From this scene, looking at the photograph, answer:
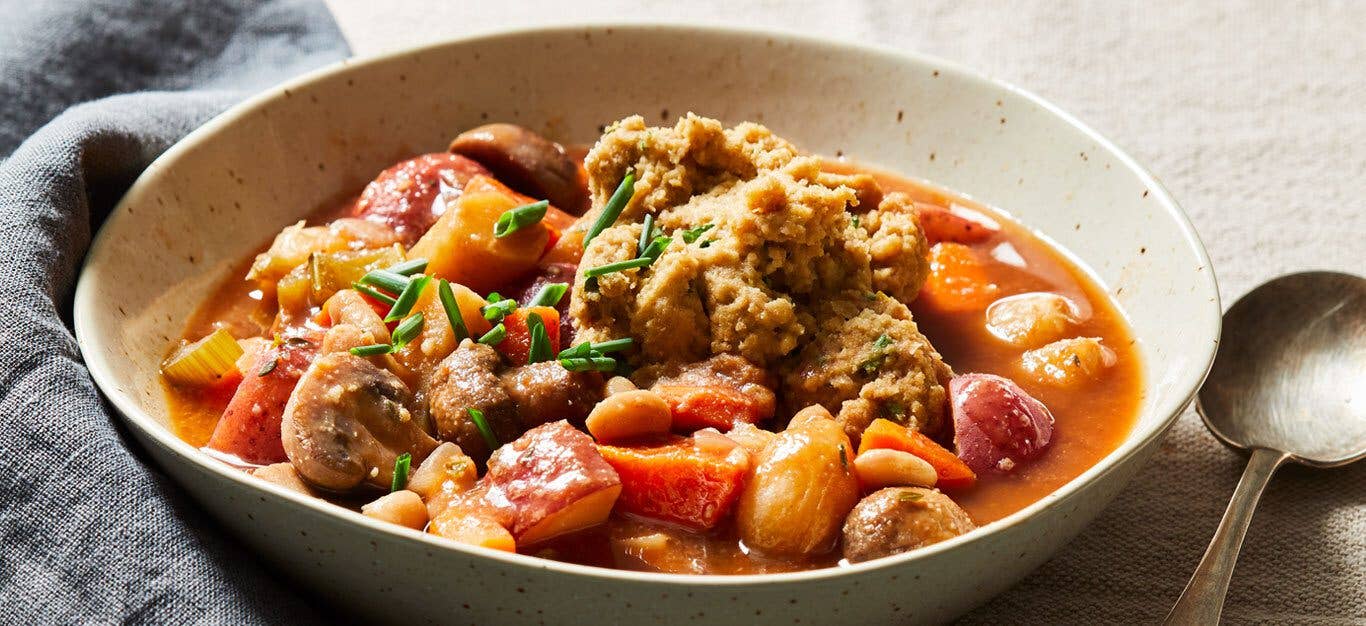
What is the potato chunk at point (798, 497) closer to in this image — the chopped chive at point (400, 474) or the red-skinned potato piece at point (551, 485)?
the red-skinned potato piece at point (551, 485)

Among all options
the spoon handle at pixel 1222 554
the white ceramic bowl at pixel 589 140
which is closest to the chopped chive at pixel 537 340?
the white ceramic bowl at pixel 589 140

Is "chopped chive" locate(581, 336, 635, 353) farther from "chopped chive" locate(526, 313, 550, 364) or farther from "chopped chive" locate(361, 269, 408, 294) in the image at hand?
"chopped chive" locate(361, 269, 408, 294)

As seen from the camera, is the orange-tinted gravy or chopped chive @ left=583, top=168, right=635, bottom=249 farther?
chopped chive @ left=583, top=168, right=635, bottom=249

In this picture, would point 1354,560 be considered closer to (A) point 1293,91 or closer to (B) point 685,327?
(B) point 685,327

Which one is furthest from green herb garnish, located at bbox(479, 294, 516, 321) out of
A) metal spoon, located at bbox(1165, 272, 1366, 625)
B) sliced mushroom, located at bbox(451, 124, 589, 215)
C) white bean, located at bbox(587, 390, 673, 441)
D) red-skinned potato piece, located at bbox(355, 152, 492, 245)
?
metal spoon, located at bbox(1165, 272, 1366, 625)

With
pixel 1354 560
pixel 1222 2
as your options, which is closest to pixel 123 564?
pixel 1354 560

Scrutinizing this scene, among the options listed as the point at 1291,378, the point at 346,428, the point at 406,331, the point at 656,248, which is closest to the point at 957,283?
Answer: the point at 1291,378
